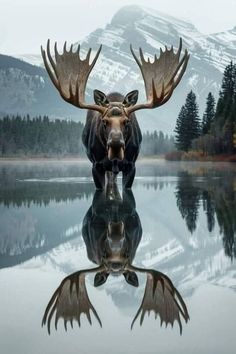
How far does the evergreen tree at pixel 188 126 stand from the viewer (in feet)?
204

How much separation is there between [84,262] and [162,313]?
5.39 feet

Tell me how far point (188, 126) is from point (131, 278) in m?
59.0

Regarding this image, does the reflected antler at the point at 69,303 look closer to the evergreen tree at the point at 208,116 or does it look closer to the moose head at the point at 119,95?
the moose head at the point at 119,95

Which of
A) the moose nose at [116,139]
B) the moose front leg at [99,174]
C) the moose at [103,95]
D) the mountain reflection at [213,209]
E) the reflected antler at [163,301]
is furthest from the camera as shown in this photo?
the moose front leg at [99,174]

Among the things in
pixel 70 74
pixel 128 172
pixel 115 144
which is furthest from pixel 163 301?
pixel 128 172

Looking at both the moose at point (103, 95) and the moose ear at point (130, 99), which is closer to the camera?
the moose ear at point (130, 99)

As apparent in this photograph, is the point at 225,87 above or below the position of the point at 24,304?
above

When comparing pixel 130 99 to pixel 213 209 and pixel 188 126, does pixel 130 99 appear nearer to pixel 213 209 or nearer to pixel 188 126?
pixel 213 209

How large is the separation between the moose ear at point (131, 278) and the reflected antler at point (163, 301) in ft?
0.24

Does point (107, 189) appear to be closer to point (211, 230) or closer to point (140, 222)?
point (140, 222)

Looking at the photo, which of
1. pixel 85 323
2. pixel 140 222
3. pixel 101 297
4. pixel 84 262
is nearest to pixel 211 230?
pixel 140 222

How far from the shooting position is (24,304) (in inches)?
147

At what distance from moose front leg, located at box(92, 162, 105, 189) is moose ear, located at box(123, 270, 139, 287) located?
703 cm

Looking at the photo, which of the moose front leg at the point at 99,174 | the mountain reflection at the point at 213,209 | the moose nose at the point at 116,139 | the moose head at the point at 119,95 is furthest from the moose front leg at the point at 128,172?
the moose nose at the point at 116,139
